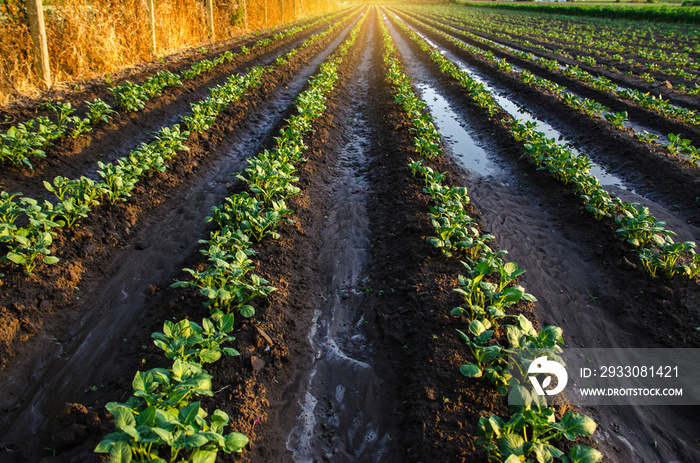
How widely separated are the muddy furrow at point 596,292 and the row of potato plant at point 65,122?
7370 mm

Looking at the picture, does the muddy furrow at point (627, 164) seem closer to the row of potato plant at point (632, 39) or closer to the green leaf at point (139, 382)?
the green leaf at point (139, 382)

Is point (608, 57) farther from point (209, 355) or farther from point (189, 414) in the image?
point (189, 414)

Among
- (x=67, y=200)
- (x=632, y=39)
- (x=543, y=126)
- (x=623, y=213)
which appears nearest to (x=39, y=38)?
(x=67, y=200)

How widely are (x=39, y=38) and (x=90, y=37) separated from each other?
82.8 inches

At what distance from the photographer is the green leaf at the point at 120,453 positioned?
210 cm

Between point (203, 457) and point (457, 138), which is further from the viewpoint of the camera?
point (457, 138)

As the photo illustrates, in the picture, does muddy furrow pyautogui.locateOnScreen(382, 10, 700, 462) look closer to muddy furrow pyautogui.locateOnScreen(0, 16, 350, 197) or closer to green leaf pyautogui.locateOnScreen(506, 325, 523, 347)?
green leaf pyautogui.locateOnScreen(506, 325, 523, 347)

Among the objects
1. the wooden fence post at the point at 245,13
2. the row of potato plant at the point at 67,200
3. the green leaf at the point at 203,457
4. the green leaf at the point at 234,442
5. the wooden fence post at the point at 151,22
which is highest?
the wooden fence post at the point at 245,13

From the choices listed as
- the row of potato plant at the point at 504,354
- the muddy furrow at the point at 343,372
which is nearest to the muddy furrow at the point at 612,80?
the row of potato plant at the point at 504,354

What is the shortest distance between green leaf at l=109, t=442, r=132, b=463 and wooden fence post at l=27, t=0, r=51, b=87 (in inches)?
400

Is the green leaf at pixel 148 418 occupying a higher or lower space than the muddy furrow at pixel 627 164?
lower

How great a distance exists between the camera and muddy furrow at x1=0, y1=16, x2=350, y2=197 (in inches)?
230

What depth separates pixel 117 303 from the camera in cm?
423

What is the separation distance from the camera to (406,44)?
2439cm
